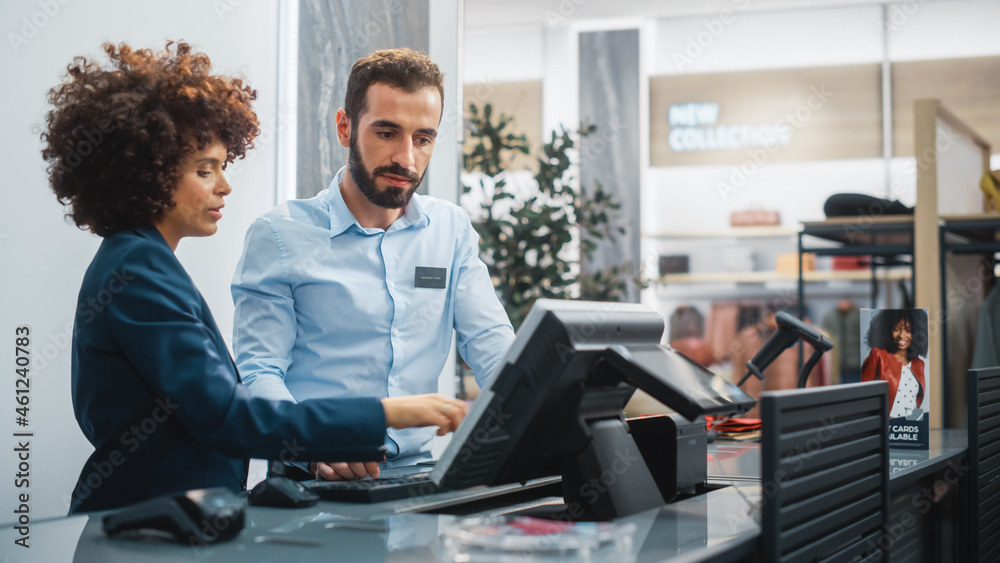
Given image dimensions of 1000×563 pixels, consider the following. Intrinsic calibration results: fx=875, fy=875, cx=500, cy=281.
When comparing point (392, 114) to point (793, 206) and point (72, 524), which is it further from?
point (793, 206)

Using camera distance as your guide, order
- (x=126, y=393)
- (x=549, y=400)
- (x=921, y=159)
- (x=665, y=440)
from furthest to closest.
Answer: (x=921, y=159) < (x=665, y=440) < (x=126, y=393) < (x=549, y=400)

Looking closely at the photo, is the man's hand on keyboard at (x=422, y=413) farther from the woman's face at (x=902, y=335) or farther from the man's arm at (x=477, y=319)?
the woman's face at (x=902, y=335)

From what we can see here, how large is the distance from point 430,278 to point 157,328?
0.85 m

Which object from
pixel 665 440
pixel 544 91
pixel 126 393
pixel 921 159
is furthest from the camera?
pixel 544 91

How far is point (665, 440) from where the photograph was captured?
1345mm

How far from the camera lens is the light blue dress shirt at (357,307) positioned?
1822mm

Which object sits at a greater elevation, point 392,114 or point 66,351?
point 392,114

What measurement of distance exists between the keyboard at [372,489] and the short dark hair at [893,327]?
1.22 metres

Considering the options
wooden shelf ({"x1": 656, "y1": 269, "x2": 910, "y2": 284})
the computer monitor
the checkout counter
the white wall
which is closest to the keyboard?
the checkout counter

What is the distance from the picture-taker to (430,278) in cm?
198

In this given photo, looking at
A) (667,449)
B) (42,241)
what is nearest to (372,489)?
(667,449)

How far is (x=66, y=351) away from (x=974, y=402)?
2124 millimetres

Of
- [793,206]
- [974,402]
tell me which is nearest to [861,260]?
[793,206]

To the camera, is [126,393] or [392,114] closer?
[126,393]
